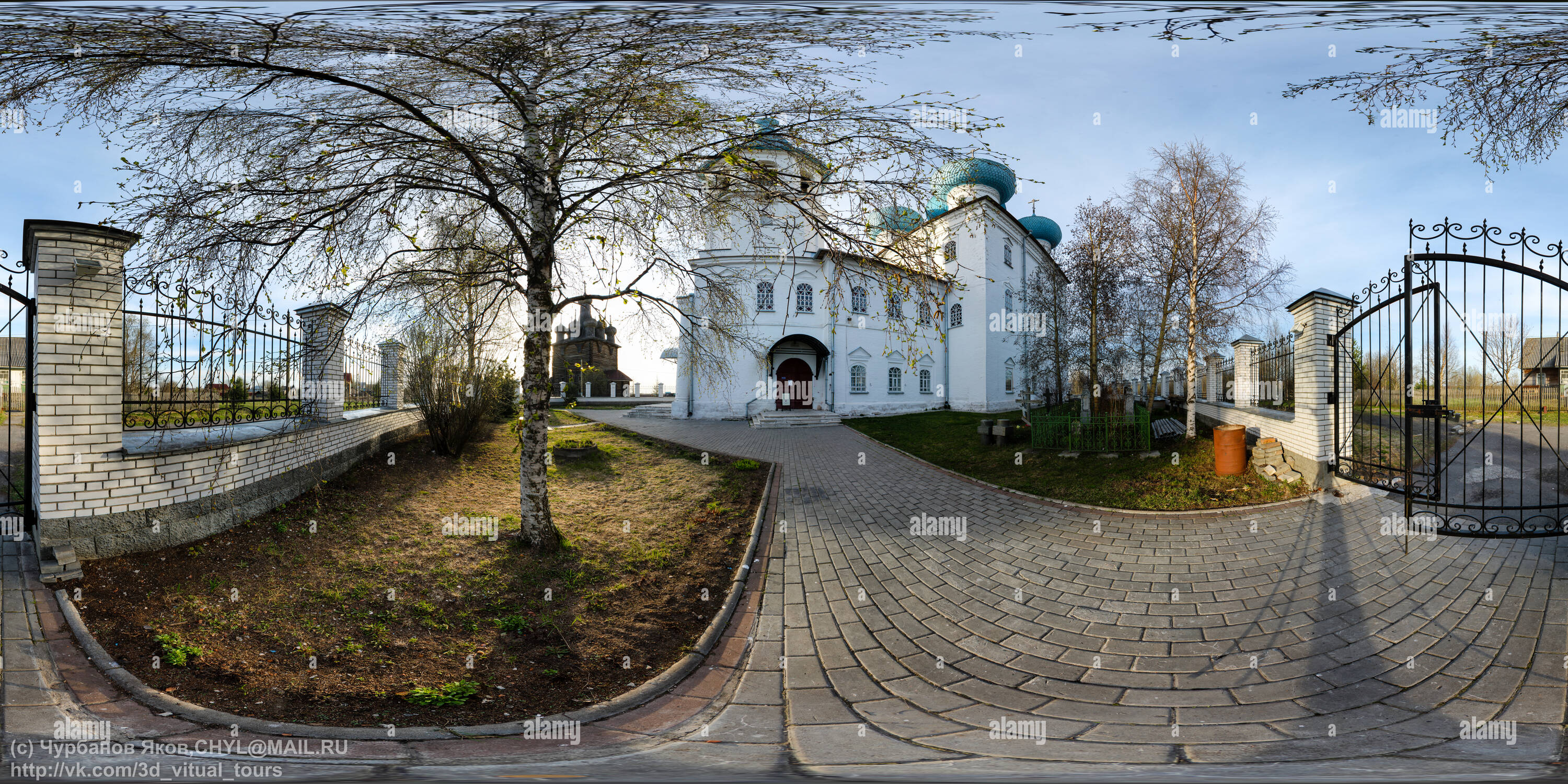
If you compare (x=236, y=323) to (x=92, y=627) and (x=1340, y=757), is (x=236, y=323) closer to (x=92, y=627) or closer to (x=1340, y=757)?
(x=92, y=627)

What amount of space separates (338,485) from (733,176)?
262 inches

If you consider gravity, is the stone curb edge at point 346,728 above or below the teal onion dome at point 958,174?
below

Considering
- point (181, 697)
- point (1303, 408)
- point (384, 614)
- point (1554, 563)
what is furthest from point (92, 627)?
point (1303, 408)

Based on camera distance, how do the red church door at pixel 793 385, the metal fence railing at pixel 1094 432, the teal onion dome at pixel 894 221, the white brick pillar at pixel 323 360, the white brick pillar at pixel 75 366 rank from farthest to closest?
1. the red church door at pixel 793 385
2. the metal fence railing at pixel 1094 432
3. the white brick pillar at pixel 323 360
4. the teal onion dome at pixel 894 221
5. the white brick pillar at pixel 75 366

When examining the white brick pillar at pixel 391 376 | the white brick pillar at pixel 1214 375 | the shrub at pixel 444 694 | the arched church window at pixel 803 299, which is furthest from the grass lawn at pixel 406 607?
the arched church window at pixel 803 299

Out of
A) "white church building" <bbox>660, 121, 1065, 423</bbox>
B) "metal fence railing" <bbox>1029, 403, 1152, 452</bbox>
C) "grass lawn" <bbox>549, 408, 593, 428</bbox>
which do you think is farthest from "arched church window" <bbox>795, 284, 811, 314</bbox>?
"metal fence railing" <bbox>1029, 403, 1152, 452</bbox>

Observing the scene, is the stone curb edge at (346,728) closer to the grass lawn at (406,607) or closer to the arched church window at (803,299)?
the grass lawn at (406,607)

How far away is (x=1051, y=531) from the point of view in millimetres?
6652

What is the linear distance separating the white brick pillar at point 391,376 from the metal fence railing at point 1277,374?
14.9 m

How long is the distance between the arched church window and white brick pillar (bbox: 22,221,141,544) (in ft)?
68.4

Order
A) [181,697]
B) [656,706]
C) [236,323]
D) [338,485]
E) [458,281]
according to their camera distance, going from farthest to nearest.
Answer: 1. [338,485]
2. [458,281]
3. [236,323]
4. [656,706]
5. [181,697]

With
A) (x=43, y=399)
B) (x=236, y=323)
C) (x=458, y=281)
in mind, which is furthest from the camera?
(x=458, y=281)

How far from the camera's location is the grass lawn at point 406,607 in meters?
3.62

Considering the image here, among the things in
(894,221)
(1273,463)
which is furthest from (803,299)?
(894,221)
